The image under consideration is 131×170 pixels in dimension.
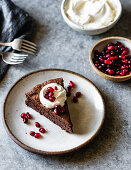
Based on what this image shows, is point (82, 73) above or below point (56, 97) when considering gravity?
below

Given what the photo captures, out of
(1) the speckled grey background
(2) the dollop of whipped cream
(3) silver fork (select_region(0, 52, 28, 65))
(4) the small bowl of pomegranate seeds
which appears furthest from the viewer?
(3) silver fork (select_region(0, 52, 28, 65))

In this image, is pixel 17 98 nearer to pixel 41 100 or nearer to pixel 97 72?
pixel 41 100

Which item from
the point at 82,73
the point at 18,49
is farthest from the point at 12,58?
the point at 82,73

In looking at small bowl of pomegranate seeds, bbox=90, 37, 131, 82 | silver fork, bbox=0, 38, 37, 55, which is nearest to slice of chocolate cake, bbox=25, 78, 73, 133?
small bowl of pomegranate seeds, bbox=90, 37, 131, 82

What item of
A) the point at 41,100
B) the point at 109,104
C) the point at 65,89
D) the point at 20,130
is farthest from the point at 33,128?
the point at 109,104

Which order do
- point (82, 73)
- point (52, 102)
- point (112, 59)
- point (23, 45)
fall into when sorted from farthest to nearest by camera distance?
point (23, 45)
point (82, 73)
point (112, 59)
point (52, 102)

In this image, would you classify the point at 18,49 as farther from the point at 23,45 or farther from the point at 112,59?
the point at 112,59

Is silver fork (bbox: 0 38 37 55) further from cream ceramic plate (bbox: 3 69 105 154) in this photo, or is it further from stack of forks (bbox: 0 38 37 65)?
cream ceramic plate (bbox: 3 69 105 154)
